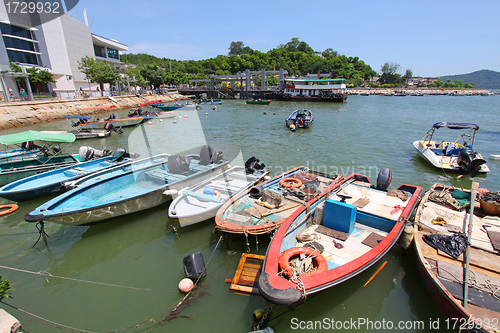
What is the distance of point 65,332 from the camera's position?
195 inches

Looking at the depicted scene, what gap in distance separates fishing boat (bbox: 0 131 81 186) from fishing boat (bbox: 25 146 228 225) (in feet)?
12.7

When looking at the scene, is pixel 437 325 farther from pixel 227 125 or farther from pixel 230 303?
pixel 227 125

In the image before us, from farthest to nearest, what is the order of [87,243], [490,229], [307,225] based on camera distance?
1. [87,243]
2. [307,225]
3. [490,229]

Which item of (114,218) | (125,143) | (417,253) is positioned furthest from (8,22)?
(417,253)

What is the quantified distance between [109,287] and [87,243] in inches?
96.7

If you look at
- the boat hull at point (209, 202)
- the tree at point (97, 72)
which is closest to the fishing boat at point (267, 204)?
the boat hull at point (209, 202)

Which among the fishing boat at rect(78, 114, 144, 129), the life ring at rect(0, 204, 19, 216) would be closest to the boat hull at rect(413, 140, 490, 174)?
the life ring at rect(0, 204, 19, 216)

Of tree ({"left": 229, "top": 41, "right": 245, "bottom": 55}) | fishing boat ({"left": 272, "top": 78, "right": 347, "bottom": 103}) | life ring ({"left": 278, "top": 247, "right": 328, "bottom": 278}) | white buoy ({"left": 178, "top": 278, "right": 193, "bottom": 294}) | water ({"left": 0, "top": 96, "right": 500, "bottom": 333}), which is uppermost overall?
tree ({"left": 229, "top": 41, "right": 245, "bottom": 55})

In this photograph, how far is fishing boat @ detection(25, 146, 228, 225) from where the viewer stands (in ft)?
23.5

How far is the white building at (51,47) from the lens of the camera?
38750 millimetres

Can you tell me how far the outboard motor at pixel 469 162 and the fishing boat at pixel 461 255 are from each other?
574cm

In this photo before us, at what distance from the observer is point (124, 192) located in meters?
9.48

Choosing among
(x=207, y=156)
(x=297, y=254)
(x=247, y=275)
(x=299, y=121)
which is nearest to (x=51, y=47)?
(x=299, y=121)

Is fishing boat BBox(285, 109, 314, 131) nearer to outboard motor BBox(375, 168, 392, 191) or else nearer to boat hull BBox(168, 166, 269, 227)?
boat hull BBox(168, 166, 269, 227)
